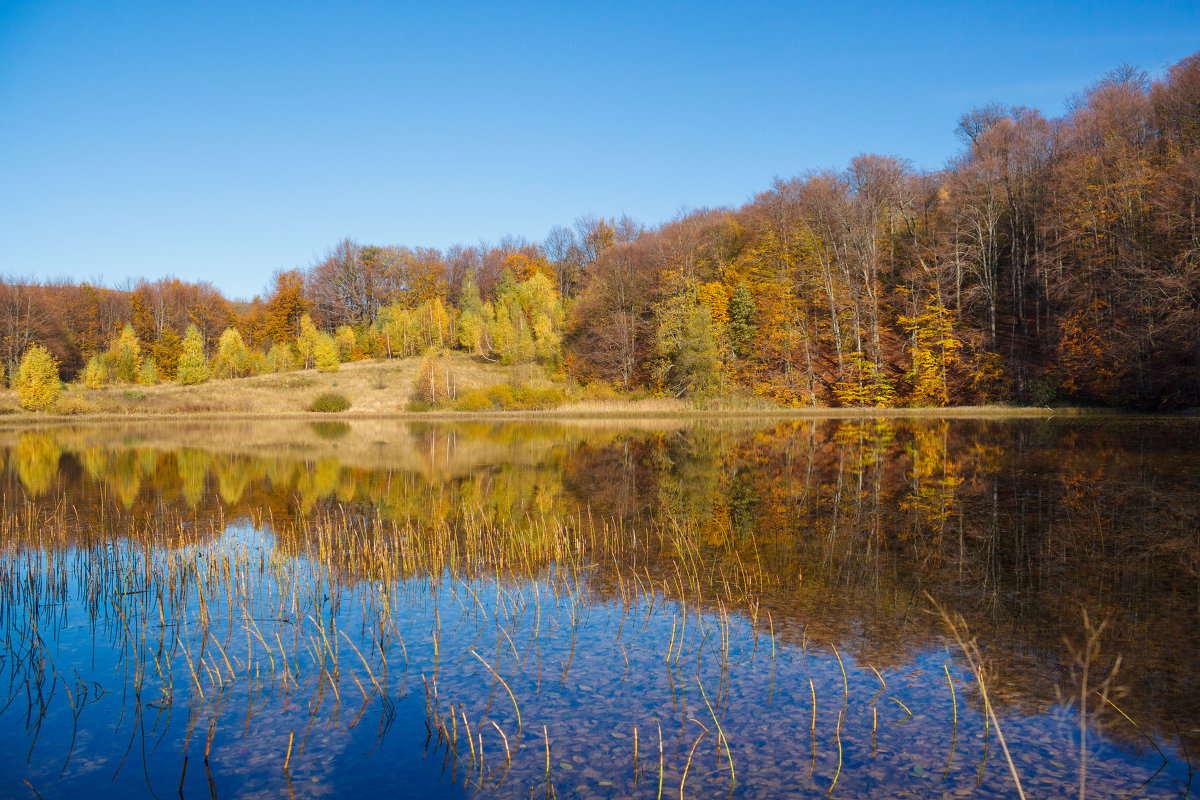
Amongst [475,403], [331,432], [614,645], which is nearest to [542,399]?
[475,403]

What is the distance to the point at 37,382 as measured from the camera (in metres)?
50.8

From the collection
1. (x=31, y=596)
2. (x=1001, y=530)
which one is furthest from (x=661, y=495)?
(x=31, y=596)

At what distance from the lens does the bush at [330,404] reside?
175 ft

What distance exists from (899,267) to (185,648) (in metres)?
51.7

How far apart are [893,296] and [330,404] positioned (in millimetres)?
39004

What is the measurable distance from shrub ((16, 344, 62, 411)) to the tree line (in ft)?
20.3

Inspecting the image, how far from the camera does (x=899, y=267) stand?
51.1 meters

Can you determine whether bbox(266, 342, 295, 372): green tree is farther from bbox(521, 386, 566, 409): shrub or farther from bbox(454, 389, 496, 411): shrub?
bbox(521, 386, 566, 409): shrub

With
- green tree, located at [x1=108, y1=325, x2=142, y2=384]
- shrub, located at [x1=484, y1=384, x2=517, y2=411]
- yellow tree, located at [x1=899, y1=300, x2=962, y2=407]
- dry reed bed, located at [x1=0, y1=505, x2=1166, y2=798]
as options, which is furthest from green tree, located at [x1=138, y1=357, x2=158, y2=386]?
dry reed bed, located at [x1=0, y1=505, x2=1166, y2=798]

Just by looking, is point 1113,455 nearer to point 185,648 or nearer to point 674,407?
point 185,648

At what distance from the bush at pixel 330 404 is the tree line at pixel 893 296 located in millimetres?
→ 8180

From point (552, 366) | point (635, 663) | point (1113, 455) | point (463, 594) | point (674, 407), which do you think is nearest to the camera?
point (635, 663)

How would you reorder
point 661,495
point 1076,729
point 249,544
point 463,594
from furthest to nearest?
point 661,495 → point 249,544 → point 463,594 → point 1076,729

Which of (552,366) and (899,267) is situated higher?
(899,267)
